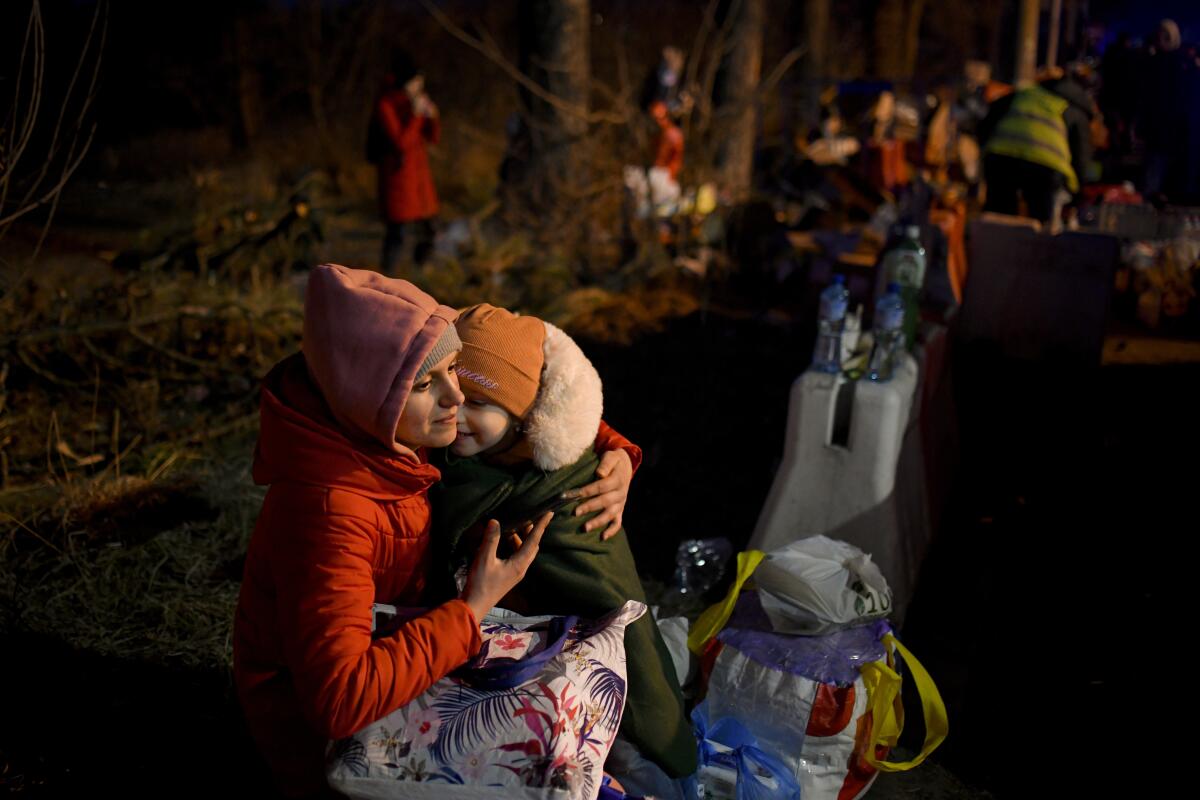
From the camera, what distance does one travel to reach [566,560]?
8.57 feet

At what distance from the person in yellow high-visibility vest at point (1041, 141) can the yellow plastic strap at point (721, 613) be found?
242 inches

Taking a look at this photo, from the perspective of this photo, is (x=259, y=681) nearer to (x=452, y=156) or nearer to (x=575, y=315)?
(x=575, y=315)

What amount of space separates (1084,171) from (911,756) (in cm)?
654

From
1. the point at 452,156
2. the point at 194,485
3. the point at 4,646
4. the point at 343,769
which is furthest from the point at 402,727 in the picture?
the point at 452,156

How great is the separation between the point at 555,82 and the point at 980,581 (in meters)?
6.97

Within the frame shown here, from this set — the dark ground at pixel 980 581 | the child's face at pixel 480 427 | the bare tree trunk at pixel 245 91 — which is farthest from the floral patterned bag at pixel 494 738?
the bare tree trunk at pixel 245 91

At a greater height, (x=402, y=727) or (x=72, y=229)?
(x=72, y=229)

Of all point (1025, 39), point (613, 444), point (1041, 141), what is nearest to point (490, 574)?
point (613, 444)

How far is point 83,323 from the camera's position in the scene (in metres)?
5.88

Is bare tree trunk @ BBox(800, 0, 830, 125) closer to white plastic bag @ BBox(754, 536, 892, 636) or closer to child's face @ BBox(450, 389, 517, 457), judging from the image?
white plastic bag @ BBox(754, 536, 892, 636)

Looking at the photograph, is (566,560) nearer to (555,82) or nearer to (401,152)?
(401,152)

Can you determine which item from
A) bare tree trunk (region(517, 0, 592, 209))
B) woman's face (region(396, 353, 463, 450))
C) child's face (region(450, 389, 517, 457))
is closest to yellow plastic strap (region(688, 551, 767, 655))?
child's face (region(450, 389, 517, 457))

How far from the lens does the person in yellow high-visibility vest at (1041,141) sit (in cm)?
823

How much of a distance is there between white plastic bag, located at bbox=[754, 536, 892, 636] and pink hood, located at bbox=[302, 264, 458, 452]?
1.57 m
